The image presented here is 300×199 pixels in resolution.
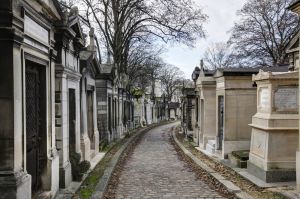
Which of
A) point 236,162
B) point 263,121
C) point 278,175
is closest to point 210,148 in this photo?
point 236,162

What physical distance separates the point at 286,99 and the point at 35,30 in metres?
5.97

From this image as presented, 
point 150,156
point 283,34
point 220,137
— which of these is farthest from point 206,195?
point 283,34

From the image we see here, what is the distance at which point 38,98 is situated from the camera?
7875 millimetres

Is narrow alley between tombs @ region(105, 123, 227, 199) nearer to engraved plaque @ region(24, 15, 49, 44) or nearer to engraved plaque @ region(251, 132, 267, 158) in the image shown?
engraved plaque @ region(251, 132, 267, 158)

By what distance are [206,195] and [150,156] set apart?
7.99 metres

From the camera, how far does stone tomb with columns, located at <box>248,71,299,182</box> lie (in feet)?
31.7

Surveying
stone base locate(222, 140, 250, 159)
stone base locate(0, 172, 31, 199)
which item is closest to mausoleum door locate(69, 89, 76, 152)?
stone base locate(0, 172, 31, 199)

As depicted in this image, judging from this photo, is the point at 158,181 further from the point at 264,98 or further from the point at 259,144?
the point at 264,98

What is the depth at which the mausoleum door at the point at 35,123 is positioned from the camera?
23.6 feet

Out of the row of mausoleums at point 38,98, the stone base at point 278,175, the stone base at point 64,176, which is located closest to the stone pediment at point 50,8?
the row of mausoleums at point 38,98

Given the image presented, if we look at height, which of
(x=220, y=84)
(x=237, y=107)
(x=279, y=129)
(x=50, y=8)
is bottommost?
(x=279, y=129)

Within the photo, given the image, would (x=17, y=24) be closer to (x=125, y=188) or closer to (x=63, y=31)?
(x=63, y=31)

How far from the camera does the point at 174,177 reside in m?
11.4

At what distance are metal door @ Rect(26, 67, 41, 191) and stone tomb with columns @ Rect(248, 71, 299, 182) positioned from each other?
5.07 metres
